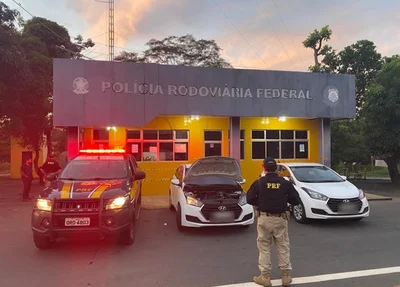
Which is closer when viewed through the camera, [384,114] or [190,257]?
[190,257]

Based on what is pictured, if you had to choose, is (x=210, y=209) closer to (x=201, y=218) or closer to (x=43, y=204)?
(x=201, y=218)

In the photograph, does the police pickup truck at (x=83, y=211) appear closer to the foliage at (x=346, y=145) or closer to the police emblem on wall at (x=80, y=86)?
the police emblem on wall at (x=80, y=86)

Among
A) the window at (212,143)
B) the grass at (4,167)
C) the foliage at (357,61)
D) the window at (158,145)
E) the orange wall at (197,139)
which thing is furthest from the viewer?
the grass at (4,167)

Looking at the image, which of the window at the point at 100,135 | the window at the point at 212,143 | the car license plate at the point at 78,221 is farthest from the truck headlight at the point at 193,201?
the window at the point at 100,135

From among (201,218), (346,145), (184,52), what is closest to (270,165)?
(201,218)

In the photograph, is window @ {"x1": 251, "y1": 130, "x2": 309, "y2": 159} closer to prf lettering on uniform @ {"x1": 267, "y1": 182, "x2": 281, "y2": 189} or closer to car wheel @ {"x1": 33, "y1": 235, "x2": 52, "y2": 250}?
car wheel @ {"x1": 33, "y1": 235, "x2": 52, "y2": 250}

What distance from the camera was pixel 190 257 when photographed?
6402 millimetres

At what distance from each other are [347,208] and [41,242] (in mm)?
6739

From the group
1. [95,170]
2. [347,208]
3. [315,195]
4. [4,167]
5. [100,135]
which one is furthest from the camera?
[4,167]

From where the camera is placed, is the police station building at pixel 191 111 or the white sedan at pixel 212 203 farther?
the police station building at pixel 191 111

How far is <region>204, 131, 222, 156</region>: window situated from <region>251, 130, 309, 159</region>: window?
157 centimetres

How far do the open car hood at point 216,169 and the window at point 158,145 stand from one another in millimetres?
5758

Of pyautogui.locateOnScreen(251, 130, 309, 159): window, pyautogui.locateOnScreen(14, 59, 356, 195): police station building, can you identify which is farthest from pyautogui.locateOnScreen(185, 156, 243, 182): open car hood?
pyautogui.locateOnScreen(251, 130, 309, 159): window

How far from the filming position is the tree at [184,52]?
40000mm
